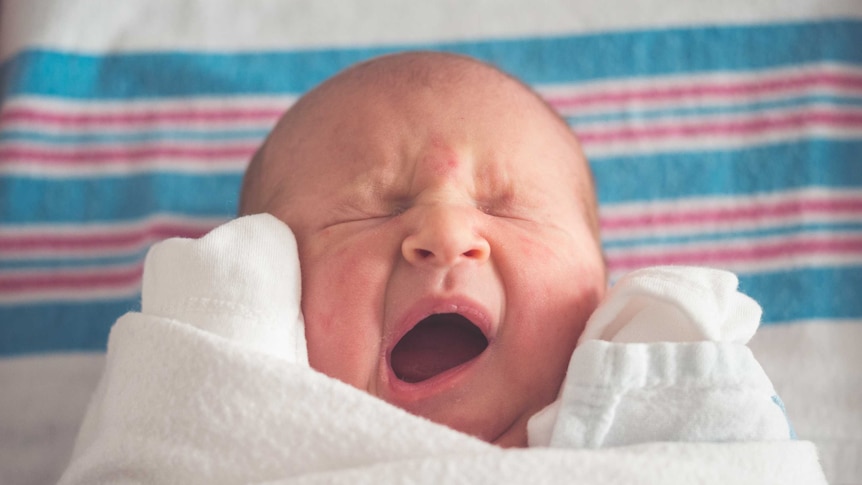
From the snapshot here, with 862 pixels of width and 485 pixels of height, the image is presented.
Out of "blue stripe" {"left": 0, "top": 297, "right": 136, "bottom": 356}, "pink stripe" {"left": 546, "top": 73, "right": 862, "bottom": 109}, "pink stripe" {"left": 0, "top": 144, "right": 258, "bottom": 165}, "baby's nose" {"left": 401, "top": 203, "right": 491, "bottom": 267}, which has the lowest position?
"blue stripe" {"left": 0, "top": 297, "right": 136, "bottom": 356}

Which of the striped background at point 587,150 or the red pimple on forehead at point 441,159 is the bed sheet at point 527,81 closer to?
the striped background at point 587,150

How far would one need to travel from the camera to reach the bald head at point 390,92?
3.68 ft

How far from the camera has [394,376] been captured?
3.18 feet

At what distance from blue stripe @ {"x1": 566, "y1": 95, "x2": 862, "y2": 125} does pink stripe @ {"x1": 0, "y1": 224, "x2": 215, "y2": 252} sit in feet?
2.07

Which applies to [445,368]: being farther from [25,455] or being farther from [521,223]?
[25,455]

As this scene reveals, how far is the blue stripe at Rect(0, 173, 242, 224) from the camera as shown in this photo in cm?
142

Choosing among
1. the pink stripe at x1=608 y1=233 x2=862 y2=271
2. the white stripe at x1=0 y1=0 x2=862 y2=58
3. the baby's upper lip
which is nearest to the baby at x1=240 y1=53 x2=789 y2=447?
the baby's upper lip

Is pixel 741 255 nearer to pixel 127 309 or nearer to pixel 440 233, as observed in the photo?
pixel 440 233

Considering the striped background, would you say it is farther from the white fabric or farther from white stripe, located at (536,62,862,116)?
the white fabric

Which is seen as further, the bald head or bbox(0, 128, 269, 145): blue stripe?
bbox(0, 128, 269, 145): blue stripe

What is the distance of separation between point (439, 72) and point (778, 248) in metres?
0.63

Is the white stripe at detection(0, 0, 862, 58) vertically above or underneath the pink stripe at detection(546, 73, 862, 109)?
above

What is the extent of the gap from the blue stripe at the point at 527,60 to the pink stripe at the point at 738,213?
0.24 m

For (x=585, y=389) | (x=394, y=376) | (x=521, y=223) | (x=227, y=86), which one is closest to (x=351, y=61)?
(x=227, y=86)
